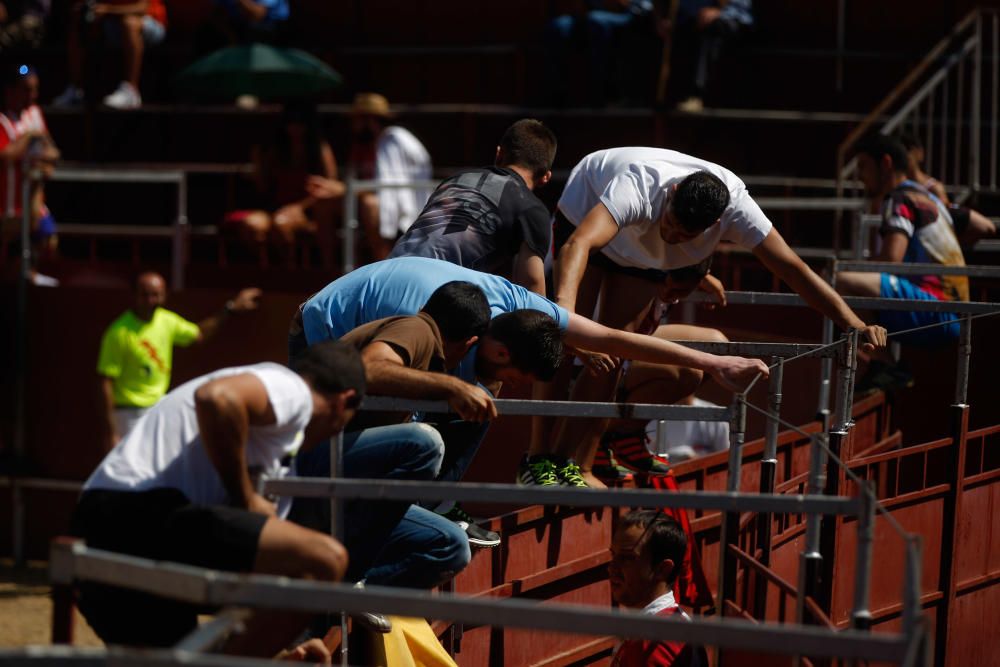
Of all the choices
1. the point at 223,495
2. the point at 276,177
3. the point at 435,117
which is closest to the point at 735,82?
the point at 435,117

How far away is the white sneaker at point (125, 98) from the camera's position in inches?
528

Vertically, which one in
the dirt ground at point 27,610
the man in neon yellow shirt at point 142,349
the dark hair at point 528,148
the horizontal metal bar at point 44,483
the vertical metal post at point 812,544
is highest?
the dark hair at point 528,148

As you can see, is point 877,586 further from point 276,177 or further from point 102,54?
point 102,54

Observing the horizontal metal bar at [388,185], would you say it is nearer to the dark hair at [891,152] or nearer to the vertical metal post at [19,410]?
the dark hair at [891,152]

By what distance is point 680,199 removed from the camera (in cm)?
547

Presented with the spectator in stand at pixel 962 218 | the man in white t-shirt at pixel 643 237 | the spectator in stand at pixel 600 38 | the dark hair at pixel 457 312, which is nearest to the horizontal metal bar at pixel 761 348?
the man in white t-shirt at pixel 643 237

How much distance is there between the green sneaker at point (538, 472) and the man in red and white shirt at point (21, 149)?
7008 mm

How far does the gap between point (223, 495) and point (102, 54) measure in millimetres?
11467

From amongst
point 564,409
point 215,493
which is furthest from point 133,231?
point 215,493

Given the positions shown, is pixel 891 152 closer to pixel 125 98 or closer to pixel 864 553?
pixel 864 553

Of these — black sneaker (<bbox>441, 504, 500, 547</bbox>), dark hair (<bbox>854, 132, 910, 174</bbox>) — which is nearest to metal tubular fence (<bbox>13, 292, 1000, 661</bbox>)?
black sneaker (<bbox>441, 504, 500, 547</bbox>)

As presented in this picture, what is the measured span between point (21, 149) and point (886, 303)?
309 inches

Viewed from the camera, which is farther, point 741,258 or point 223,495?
point 741,258

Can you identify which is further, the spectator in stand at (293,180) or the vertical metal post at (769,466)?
the spectator in stand at (293,180)
